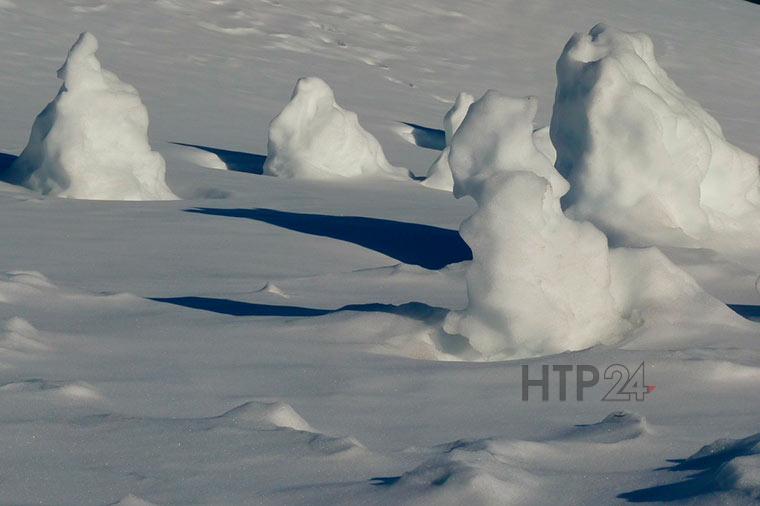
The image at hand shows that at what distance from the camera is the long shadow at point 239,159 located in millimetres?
10727

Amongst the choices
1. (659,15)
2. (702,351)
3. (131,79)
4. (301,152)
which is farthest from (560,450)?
(659,15)

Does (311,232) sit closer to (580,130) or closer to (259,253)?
(259,253)

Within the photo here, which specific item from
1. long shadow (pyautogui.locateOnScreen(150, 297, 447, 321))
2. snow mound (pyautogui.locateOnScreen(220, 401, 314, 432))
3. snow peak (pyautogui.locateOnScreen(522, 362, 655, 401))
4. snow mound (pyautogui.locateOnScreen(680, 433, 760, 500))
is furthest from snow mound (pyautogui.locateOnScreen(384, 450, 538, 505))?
long shadow (pyautogui.locateOnScreen(150, 297, 447, 321))

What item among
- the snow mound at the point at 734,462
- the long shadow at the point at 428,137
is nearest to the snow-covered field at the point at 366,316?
the snow mound at the point at 734,462

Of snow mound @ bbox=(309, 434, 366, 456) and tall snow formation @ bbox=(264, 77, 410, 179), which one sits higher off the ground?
snow mound @ bbox=(309, 434, 366, 456)

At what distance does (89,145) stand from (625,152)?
11.8ft

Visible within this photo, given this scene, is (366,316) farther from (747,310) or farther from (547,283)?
(747,310)

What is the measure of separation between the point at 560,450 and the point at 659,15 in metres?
25.5

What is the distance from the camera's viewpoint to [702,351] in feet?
13.1

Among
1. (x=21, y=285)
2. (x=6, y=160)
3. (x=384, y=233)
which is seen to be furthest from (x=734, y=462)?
(x=6, y=160)

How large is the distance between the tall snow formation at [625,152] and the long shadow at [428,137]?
23.0 feet

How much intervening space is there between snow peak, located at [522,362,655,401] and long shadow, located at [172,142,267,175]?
272 inches

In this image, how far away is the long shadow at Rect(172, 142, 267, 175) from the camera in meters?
10.7

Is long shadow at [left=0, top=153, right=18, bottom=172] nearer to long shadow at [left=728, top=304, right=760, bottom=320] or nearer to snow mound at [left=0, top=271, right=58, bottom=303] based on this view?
snow mound at [left=0, top=271, right=58, bottom=303]
